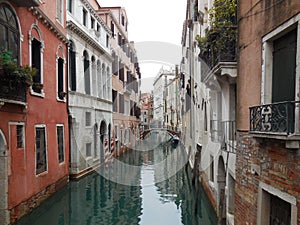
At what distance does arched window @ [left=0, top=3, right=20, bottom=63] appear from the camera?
629 cm

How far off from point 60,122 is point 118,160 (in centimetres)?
783

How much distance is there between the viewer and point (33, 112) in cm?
790

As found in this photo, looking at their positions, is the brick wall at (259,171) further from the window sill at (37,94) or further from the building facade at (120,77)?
the building facade at (120,77)

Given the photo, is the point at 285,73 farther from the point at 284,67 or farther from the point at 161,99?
the point at 161,99

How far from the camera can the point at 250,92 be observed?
433 centimetres

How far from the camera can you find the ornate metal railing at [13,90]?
585cm

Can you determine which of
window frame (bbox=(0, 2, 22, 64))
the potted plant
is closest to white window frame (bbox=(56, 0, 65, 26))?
window frame (bbox=(0, 2, 22, 64))

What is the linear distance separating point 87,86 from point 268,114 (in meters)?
11.1

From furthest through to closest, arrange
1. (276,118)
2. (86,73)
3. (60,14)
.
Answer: (86,73)
(60,14)
(276,118)

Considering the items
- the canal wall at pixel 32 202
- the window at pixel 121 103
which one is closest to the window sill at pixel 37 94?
the canal wall at pixel 32 202

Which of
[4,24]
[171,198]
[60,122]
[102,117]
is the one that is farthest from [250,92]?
[102,117]

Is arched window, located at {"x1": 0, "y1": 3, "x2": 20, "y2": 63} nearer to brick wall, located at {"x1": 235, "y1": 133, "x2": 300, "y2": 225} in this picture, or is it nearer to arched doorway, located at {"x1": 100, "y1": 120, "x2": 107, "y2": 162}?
brick wall, located at {"x1": 235, "y1": 133, "x2": 300, "y2": 225}

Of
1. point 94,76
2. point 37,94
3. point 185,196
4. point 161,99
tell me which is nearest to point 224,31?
point 37,94

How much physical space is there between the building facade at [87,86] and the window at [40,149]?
8.78ft
